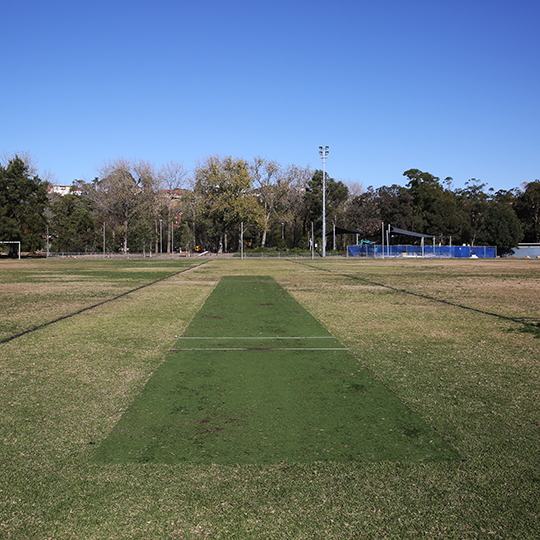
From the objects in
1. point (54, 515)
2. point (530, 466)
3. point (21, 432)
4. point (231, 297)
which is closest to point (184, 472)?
point (54, 515)

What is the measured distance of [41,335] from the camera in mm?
7688

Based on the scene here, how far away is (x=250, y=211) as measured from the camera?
68875 mm

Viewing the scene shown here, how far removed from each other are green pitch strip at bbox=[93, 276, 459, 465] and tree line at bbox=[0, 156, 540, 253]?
55.9 metres

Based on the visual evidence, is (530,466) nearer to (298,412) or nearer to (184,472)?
(298,412)

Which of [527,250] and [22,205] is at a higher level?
[22,205]

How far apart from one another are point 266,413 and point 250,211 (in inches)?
2578

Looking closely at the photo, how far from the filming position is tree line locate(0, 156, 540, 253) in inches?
2692

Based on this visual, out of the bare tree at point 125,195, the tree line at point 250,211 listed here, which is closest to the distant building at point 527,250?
the tree line at point 250,211

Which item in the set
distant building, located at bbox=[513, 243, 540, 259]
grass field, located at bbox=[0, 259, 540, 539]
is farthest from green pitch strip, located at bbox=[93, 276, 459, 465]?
distant building, located at bbox=[513, 243, 540, 259]

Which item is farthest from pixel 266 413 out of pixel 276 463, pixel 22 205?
pixel 22 205

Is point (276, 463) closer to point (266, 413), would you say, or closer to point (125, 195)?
point (266, 413)

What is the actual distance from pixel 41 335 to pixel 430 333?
6.24 meters

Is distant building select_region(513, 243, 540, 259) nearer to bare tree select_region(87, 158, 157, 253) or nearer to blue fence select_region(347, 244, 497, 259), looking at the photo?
blue fence select_region(347, 244, 497, 259)

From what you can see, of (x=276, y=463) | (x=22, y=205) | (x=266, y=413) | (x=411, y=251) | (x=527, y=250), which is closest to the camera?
(x=276, y=463)
